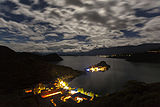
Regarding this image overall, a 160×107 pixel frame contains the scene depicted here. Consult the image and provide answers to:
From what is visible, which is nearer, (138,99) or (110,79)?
(138,99)

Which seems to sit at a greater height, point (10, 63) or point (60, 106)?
point (10, 63)

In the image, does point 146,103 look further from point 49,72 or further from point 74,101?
point 49,72

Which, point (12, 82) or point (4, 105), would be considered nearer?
point (4, 105)

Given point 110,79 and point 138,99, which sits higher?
point 138,99

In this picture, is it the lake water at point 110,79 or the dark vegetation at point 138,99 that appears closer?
the dark vegetation at point 138,99

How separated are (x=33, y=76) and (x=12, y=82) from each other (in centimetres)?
840

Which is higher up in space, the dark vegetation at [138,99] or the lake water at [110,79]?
the dark vegetation at [138,99]

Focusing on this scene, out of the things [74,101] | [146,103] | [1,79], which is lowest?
[74,101]

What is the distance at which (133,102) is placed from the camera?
44.6 ft

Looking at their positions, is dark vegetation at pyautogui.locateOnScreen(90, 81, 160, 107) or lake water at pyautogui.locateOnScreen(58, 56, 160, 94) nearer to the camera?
dark vegetation at pyautogui.locateOnScreen(90, 81, 160, 107)

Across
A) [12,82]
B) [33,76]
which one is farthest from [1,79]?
[33,76]

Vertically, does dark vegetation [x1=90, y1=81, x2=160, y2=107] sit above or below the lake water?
above

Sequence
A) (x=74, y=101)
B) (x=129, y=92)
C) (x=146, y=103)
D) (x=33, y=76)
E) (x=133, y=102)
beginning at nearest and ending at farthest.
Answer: (x=146, y=103), (x=133, y=102), (x=129, y=92), (x=74, y=101), (x=33, y=76)

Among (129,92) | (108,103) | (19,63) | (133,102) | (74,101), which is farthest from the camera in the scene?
(19,63)
